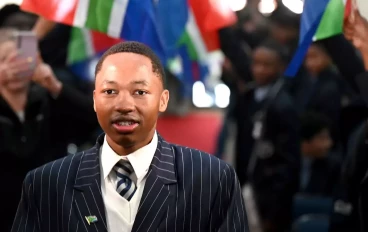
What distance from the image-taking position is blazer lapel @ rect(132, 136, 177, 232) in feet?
9.14

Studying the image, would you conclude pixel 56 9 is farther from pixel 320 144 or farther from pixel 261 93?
pixel 320 144

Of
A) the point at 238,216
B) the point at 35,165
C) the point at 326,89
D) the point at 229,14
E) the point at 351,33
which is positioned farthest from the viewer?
the point at 326,89

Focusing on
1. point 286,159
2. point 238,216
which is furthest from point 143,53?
point 286,159

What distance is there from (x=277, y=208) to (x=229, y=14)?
117 centimetres

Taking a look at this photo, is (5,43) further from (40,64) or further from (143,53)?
(143,53)

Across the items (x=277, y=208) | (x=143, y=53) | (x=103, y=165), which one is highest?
(x=143, y=53)

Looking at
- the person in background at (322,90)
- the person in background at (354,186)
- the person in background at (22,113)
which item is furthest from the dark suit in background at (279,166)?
the person in background at (22,113)

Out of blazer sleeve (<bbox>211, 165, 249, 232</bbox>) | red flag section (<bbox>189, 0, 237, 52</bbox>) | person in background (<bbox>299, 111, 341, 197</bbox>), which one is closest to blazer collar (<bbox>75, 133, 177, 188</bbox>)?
blazer sleeve (<bbox>211, 165, 249, 232</bbox>)

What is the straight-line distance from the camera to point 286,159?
18.4ft

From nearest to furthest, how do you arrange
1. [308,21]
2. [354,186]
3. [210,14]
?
[308,21] < [354,186] < [210,14]

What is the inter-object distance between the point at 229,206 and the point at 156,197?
0.22 meters

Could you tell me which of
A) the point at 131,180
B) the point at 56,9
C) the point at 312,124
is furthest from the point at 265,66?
the point at 131,180

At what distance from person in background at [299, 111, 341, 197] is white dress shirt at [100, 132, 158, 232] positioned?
3.01 metres

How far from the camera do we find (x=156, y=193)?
2.82 metres
